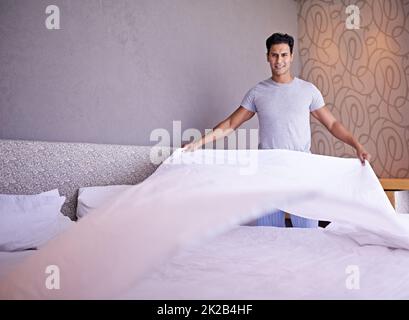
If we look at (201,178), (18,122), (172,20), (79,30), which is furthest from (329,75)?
(201,178)

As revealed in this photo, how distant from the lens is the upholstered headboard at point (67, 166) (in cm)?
235

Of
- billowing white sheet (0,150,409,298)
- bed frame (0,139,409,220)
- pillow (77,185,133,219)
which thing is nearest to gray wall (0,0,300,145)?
bed frame (0,139,409,220)

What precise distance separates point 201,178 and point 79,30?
167 cm

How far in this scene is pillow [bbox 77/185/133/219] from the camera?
2455 mm

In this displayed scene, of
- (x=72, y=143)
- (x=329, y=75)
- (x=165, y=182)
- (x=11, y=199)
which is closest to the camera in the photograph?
(x=165, y=182)

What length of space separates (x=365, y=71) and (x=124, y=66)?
7.38 feet

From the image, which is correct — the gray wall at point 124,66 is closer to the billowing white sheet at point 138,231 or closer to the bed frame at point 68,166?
the bed frame at point 68,166

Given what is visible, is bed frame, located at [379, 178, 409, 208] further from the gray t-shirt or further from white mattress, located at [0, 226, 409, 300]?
white mattress, located at [0, 226, 409, 300]

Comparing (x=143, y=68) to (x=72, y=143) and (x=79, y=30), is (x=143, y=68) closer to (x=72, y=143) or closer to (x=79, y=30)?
(x=79, y=30)

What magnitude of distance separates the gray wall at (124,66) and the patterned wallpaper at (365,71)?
60 cm

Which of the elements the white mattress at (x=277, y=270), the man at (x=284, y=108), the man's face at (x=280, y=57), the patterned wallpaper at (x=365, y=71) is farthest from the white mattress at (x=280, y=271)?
the patterned wallpaper at (x=365, y=71)

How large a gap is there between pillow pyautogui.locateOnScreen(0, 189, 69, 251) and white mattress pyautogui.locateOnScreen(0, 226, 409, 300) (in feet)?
0.33

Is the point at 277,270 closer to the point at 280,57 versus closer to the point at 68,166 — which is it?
the point at 68,166

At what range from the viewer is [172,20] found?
334 centimetres
